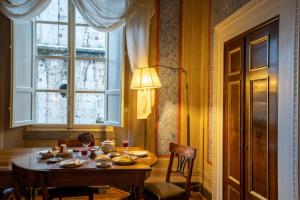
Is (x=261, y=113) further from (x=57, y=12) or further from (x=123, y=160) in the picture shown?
(x=57, y=12)

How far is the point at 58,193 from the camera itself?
9.15 feet

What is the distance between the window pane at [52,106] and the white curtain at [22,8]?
1.05 meters

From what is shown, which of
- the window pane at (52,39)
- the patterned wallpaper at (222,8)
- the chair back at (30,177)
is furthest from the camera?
the window pane at (52,39)

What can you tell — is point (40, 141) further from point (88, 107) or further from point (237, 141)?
point (237, 141)

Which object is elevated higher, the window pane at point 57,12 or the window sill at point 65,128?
the window pane at point 57,12

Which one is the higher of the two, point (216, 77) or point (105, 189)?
point (216, 77)

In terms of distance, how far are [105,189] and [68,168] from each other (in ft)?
5.43

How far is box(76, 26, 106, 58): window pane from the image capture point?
4.14m

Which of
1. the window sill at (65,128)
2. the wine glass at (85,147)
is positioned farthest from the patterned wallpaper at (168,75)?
the wine glass at (85,147)

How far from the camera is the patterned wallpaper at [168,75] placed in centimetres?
396

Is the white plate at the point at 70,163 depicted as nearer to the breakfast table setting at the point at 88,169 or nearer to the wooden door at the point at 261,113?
the breakfast table setting at the point at 88,169

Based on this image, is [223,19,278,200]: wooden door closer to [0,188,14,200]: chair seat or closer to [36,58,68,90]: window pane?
[0,188,14,200]: chair seat

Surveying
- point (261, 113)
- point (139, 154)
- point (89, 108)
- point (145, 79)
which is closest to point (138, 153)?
point (139, 154)

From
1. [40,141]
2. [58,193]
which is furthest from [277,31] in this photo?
[40,141]
